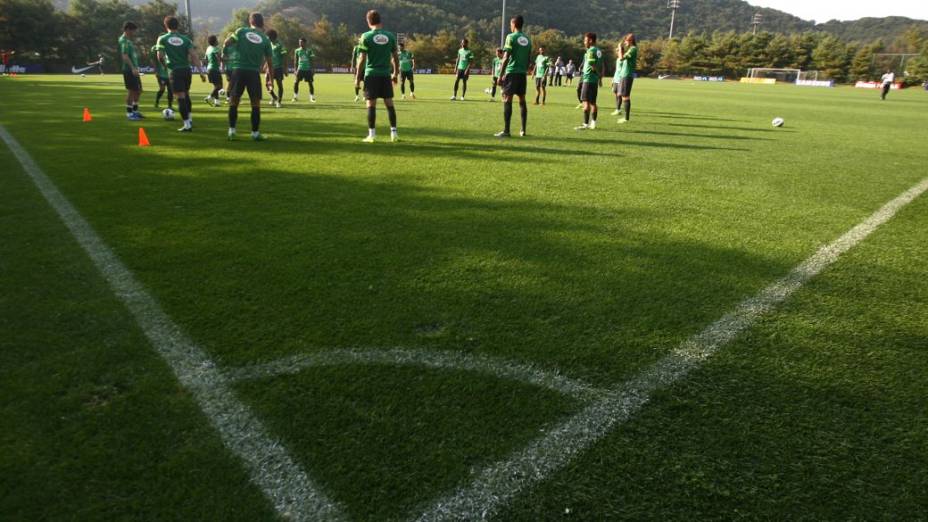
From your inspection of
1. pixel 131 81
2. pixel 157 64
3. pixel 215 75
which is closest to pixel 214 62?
pixel 215 75

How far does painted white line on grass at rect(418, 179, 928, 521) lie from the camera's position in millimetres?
1785

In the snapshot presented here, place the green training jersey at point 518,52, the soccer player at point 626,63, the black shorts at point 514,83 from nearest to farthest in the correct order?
the green training jersey at point 518,52
the black shorts at point 514,83
the soccer player at point 626,63

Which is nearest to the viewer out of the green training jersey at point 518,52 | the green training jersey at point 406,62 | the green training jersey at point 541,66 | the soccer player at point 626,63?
the green training jersey at point 518,52

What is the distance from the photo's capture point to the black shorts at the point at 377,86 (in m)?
9.09

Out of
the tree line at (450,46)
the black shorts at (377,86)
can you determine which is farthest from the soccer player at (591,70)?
the tree line at (450,46)

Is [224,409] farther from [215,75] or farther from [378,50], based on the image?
[215,75]

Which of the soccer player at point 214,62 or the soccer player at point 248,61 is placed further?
the soccer player at point 214,62

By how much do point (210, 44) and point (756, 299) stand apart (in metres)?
16.2

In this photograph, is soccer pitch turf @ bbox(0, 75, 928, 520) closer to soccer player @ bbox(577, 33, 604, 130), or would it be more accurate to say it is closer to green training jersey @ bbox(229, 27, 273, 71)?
green training jersey @ bbox(229, 27, 273, 71)

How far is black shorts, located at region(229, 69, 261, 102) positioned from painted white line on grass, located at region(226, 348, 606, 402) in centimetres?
775

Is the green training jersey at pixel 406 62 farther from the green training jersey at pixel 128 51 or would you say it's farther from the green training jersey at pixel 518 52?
the green training jersey at pixel 518 52

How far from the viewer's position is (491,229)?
473 cm

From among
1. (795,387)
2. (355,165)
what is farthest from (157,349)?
(355,165)

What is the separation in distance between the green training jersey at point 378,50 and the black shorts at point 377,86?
8 cm
